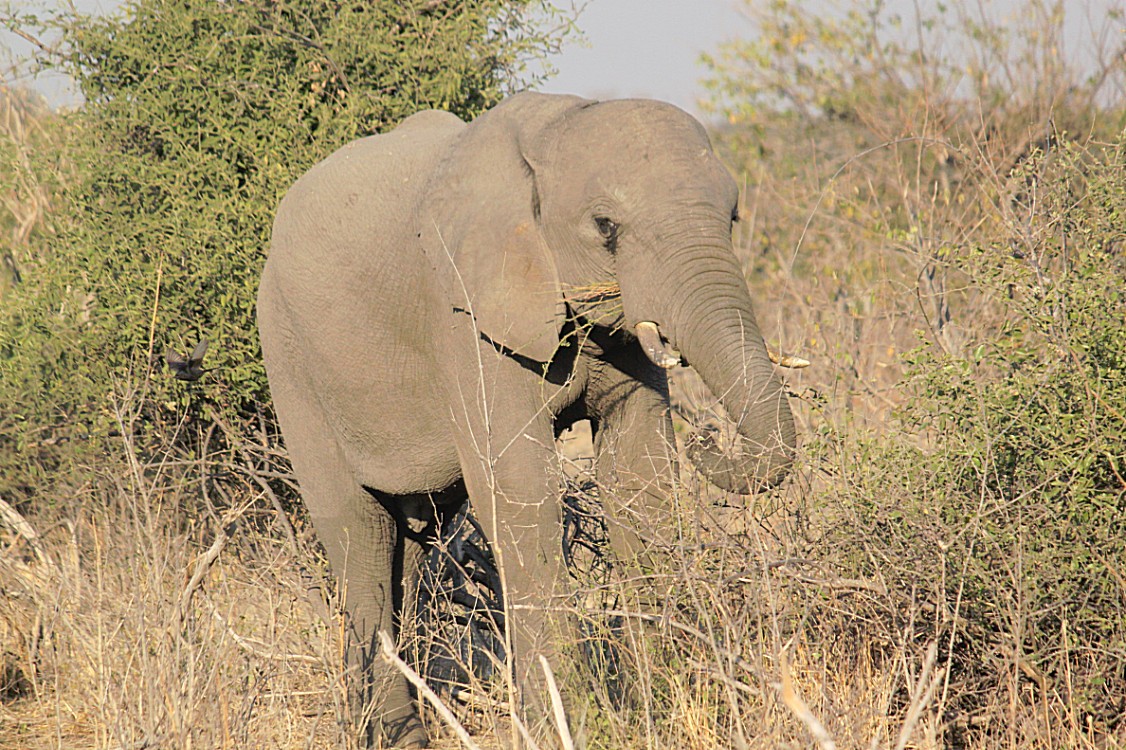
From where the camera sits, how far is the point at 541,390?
489 centimetres

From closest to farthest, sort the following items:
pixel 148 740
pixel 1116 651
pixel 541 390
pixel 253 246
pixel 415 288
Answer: pixel 148 740, pixel 1116 651, pixel 541 390, pixel 415 288, pixel 253 246

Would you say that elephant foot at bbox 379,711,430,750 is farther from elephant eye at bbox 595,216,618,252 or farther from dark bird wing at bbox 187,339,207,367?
elephant eye at bbox 595,216,618,252

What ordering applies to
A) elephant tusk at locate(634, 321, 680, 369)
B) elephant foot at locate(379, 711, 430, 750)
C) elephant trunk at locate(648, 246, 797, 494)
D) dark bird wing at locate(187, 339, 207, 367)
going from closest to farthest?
elephant trunk at locate(648, 246, 797, 494) → elephant tusk at locate(634, 321, 680, 369) → elephant foot at locate(379, 711, 430, 750) → dark bird wing at locate(187, 339, 207, 367)

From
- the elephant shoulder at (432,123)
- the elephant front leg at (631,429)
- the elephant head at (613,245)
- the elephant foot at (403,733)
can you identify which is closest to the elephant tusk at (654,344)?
the elephant head at (613,245)

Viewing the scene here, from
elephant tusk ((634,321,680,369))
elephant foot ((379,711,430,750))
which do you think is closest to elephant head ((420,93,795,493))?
elephant tusk ((634,321,680,369))

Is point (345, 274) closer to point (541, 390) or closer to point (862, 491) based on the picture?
point (541, 390)

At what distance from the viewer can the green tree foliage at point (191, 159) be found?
7.18m

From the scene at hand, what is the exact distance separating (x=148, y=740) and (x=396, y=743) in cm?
188

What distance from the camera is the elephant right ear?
477 centimetres

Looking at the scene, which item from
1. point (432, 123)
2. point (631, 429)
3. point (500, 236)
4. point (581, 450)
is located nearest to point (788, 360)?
point (631, 429)

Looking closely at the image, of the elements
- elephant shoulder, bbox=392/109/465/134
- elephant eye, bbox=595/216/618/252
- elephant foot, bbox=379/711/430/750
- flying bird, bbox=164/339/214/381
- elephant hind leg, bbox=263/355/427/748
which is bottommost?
elephant foot, bbox=379/711/430/750

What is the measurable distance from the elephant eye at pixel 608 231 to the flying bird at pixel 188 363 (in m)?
2.82

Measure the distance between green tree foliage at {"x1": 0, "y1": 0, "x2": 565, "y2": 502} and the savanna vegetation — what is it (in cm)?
2

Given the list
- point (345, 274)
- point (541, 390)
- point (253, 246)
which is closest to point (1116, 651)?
point (541, 390)
